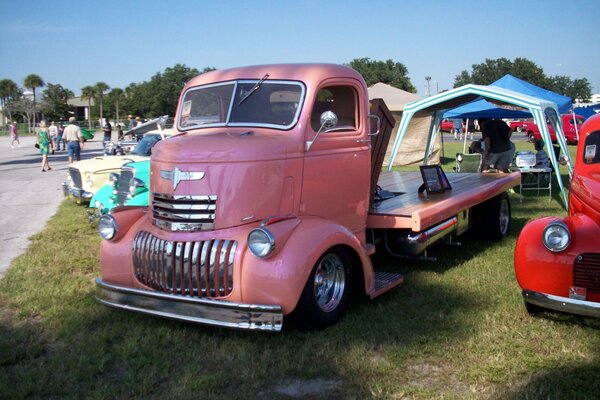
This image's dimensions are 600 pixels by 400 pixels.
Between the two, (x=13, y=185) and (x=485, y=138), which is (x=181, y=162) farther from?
(x=13, y=185)

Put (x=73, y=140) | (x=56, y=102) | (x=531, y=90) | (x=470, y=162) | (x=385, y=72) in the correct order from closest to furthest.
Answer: (x=470, y=162) → (x=531, y=90) → (x=73, y=140) → (x=385, y=72) → (x=56, y=102)

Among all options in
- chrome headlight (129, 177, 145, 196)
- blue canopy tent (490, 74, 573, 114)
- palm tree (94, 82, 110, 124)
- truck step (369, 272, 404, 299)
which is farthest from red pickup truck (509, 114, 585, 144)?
palm tree (94, 82, 110, 124)

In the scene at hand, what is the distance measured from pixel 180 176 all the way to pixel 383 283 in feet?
6.72

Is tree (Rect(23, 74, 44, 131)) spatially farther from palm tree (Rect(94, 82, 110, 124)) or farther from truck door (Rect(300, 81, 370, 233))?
truck door (Rect(300, 81, 370, 233))

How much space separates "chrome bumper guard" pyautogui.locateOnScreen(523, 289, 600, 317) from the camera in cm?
397

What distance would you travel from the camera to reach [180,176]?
4.43 m

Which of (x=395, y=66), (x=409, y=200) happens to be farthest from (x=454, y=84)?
(x=409, y=200)

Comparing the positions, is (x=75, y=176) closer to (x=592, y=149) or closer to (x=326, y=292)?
(x=326, y=292)

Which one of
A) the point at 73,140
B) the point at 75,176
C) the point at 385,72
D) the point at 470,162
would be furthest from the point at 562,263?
the point at 385,72

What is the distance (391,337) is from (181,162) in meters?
2.12

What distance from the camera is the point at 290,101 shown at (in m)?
4.95

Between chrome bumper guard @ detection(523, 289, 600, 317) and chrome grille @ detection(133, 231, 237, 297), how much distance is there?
2.29m

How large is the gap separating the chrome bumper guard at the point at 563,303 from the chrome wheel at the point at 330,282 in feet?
4.76

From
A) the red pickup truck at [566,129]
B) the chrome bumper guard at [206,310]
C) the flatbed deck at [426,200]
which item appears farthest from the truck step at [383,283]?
the red pickup truck at [566,129]
